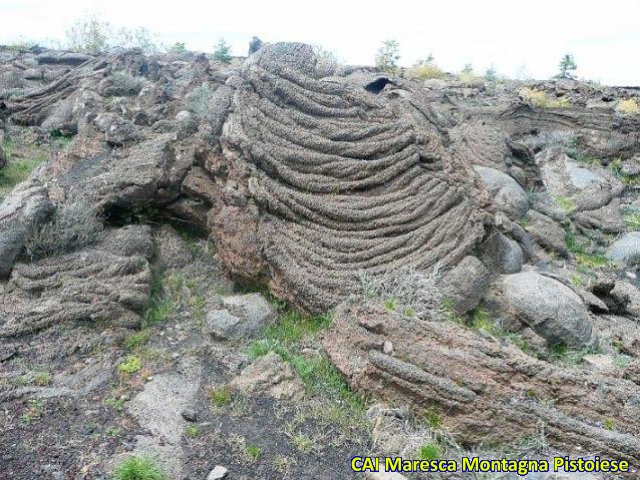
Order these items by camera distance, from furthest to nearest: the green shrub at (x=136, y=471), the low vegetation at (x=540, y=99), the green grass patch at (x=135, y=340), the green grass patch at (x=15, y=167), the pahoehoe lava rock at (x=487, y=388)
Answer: the low vegetation at (x=540, y=99) < the green grass patch at (x=15, y=167) < the green grass patch at (x=135, y=340) < the pahoehoe lava rock at (x=487, y=388) < the green shrub at (x=136, y=471)

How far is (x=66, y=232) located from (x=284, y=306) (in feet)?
8.14

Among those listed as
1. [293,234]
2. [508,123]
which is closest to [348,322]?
[293,234]

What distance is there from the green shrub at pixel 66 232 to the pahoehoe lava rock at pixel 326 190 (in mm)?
1391

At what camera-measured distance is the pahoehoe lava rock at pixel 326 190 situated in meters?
6.26

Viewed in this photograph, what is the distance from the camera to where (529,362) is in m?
4.84

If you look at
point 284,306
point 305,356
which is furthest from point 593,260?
point 305,356

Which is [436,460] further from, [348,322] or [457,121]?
[457,121]

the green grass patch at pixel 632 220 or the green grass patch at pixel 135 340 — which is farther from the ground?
the green grass patch at pixel 135 340

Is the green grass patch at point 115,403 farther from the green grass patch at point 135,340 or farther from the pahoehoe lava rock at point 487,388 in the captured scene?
the pahoehoe lava rock at point 487,388

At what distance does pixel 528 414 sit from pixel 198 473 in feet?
8.33

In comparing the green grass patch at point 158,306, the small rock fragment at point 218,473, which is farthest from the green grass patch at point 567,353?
the green grass patch at point 158,306

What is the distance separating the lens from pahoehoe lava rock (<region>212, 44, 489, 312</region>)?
246 inches

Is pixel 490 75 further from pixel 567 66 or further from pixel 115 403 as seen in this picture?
pixel 115 403

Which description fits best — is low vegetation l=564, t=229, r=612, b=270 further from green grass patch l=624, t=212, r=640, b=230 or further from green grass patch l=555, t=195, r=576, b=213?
green grass patch l=624, t=212, r=640, b=230
